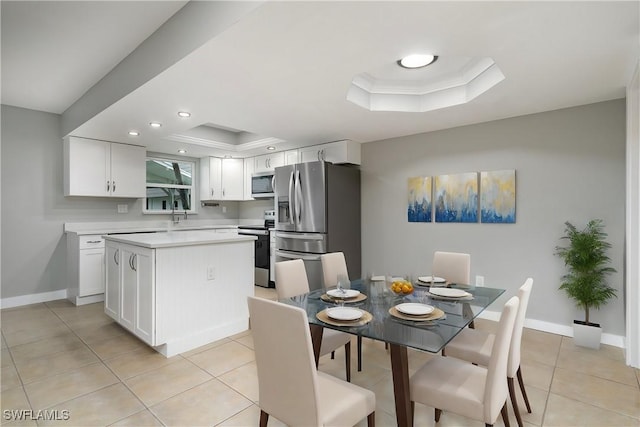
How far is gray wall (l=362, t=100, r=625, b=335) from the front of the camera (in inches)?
117

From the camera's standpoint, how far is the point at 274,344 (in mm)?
1325

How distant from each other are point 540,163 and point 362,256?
2442mm

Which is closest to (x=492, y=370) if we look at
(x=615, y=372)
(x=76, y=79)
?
(x=615, y=372)

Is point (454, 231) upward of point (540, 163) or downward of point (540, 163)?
downward

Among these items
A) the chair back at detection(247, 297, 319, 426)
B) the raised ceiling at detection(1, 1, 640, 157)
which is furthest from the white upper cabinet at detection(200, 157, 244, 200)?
the chair back at detection(247, 297, 319, 426)

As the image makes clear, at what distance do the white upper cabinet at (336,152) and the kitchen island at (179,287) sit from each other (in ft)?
6.05

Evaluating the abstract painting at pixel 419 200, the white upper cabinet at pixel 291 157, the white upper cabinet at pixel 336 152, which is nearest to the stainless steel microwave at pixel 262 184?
the white upper cabinet at pixel 291 157

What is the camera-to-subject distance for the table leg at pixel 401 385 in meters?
1.46

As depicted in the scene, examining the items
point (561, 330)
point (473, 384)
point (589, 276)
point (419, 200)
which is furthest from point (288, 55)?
point (561, 330)

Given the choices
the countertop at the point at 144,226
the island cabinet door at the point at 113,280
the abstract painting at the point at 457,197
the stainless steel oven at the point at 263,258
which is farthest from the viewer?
the stainless steel oven at the point at 263,258

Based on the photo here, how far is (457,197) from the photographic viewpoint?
12.5 feet

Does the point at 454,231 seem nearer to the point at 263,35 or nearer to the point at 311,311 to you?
the point at 311,311

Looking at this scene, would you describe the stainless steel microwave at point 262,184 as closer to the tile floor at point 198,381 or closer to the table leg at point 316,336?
the tile floor at point 198,381

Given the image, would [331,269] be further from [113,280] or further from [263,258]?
[263,258]
